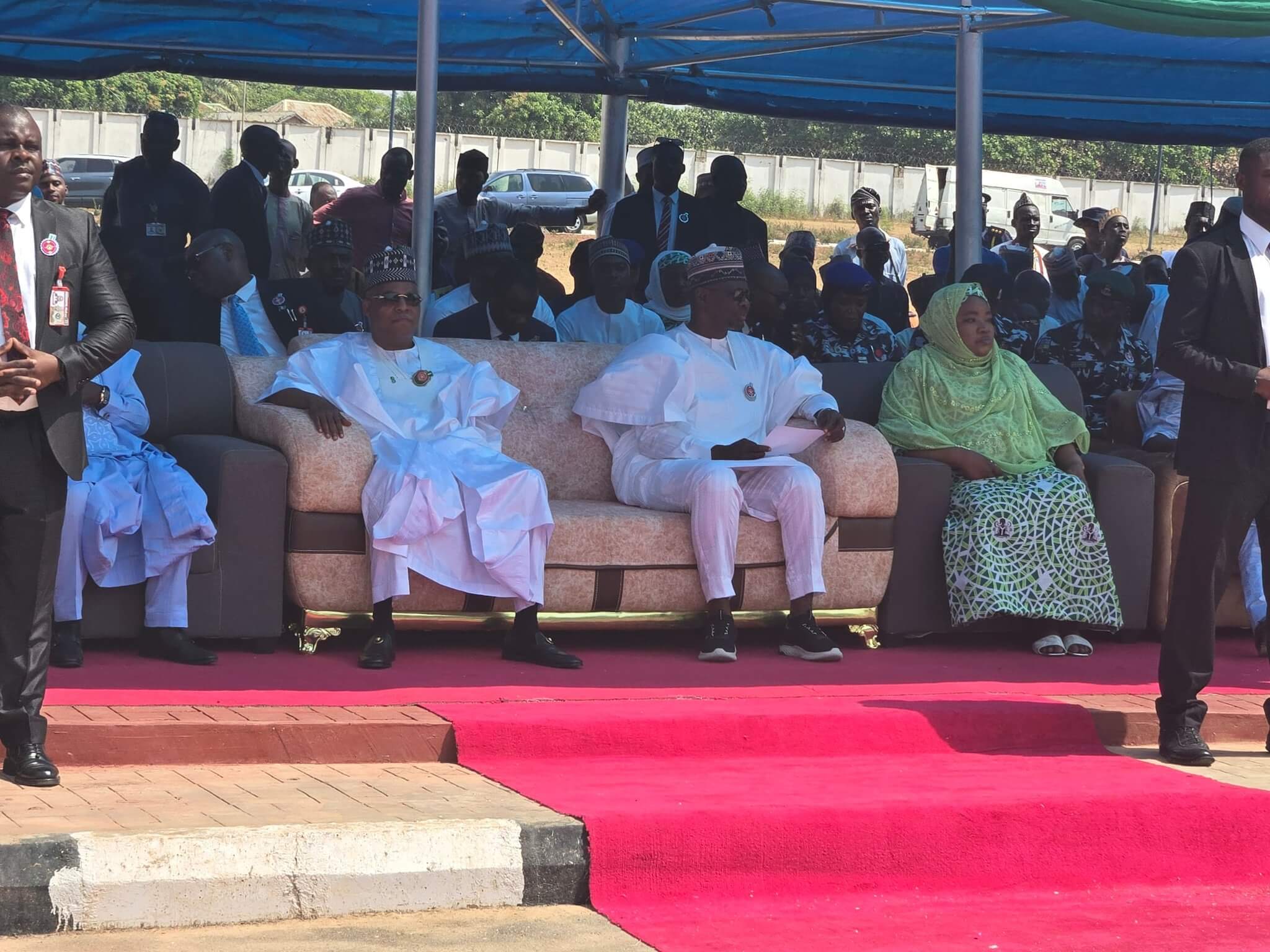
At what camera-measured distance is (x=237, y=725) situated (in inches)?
204

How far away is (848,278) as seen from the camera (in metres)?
8.45

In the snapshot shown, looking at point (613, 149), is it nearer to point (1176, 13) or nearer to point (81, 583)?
point (1176, 13)

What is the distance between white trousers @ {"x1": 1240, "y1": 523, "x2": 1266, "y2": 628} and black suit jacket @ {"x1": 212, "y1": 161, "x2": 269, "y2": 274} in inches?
242

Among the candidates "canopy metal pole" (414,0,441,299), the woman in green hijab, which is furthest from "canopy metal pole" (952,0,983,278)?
"canopy metal pole" (414,0,441,299)

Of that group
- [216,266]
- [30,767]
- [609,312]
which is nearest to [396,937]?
[30,767]

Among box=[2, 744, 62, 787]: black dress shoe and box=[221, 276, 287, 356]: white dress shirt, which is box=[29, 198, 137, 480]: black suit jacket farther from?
box=[221, 276, 287, 356]: white dress shirt

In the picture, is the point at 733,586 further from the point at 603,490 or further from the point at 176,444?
the point at 176,444

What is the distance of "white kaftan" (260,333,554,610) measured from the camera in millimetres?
6246

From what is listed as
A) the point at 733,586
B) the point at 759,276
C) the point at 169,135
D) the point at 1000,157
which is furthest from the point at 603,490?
the point at 1000,157

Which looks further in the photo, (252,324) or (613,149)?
(613,149)

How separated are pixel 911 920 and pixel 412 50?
331 inches

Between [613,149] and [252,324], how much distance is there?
19.8ft

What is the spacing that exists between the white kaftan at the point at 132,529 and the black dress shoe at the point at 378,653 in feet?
2.03

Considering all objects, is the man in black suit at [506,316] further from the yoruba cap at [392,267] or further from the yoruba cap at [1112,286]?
the yoruba cap at [1112,286]
